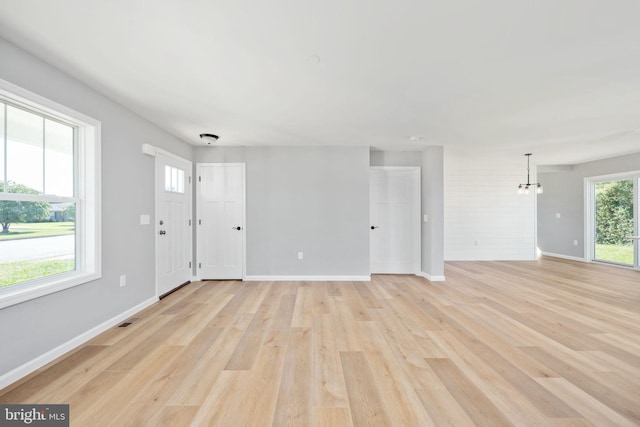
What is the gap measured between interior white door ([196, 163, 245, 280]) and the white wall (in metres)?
5.14

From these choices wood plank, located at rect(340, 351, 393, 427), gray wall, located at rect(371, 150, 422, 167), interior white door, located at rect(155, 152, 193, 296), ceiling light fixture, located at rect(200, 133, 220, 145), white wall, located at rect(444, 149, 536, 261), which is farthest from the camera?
white wall, located at rect(444, 149, 536, 261)

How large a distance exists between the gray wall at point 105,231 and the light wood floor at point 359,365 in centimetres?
25

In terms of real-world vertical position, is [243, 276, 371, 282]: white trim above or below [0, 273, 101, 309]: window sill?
below

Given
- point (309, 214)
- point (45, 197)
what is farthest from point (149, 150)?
point (309, 214)

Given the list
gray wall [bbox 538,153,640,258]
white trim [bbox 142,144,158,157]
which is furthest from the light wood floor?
gray wall [bbox 538,153,640,258]

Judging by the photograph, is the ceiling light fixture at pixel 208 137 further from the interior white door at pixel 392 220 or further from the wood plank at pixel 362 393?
the wood plank at pixel 362 393

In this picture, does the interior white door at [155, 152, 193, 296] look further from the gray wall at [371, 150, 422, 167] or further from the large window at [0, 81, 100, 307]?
the gray wall at [371, 150, 422, 167]

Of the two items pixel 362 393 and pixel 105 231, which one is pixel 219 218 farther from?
pixel 362 393

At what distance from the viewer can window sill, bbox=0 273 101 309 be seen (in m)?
1.85

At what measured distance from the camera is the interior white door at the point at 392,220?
516 cm

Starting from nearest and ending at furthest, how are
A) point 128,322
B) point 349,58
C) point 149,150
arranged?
1. point 349,58
2. point 128,322
3. point 149,150

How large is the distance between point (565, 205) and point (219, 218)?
8.55 metres

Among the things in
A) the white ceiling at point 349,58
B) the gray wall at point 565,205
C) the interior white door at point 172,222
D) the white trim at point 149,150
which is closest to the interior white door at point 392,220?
the white ceiling at point 349,58

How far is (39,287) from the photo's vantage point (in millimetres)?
2049
